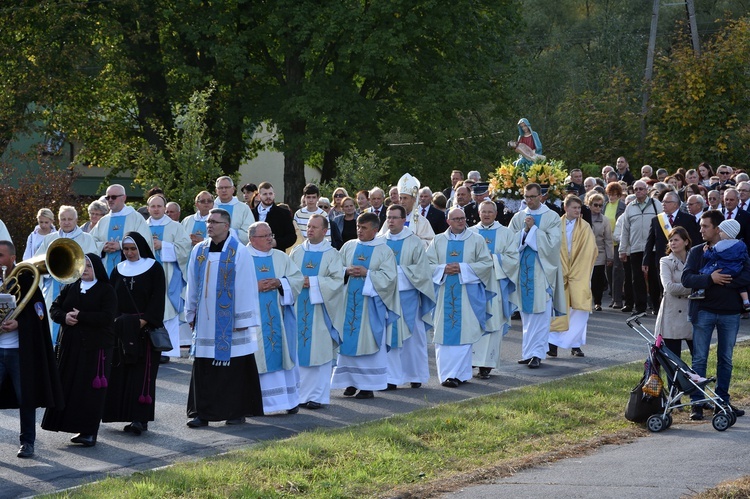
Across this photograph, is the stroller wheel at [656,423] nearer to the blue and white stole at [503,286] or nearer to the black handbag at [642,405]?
the black handbag at [642,405]

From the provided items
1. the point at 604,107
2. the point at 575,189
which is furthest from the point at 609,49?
the point at 575,189

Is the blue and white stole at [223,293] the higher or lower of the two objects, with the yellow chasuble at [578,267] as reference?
lower

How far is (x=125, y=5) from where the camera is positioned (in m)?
32.8

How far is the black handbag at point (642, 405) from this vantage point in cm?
1088

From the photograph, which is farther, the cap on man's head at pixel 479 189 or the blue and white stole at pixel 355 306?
the cap on man's head at pixel 479 189

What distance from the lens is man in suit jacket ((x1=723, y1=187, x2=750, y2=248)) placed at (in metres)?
18.7

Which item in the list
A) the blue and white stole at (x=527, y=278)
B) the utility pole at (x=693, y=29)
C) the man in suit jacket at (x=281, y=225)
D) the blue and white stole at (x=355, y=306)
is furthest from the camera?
the utility pole at (x=693, y=29)

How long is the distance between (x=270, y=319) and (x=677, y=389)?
12.4 feet

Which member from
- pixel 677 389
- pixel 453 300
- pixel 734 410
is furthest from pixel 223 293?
pixel 734 410

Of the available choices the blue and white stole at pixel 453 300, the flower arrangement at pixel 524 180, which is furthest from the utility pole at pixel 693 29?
the blue and white stole at pixel 453 300

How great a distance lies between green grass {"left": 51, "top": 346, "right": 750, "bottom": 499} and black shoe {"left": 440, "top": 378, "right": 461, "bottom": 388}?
1.13 metres

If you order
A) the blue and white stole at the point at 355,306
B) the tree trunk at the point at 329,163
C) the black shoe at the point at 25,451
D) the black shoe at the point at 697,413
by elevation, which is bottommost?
the black shoe at the point at 25,451

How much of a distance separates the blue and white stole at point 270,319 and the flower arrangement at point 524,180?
26.3 ft

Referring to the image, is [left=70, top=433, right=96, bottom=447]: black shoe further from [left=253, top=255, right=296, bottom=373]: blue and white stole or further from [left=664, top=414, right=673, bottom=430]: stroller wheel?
[left=664, top=414, right=673, bottom=430]: stroller wheel
